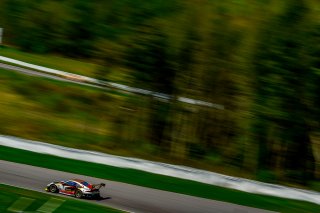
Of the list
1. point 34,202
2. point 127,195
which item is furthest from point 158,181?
point 34,202

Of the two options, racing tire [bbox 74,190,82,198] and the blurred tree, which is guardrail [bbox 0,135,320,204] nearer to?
the blurred tree

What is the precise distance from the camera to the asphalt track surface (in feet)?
42.3

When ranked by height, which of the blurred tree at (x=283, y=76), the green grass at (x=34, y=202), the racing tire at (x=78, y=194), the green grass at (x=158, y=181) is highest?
the blurred tree at (x=283, y=76)

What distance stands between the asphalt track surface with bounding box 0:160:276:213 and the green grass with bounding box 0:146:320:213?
0.44 m

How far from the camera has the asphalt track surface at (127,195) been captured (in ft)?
42.3

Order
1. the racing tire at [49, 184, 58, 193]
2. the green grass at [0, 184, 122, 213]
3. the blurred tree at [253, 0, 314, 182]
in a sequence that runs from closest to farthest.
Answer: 1. the green grass at [0, 184, 122, 213]
2. the racing tire at [49, 184, 58, 193]
3. the blurred tree at [253, 0, 314, 182]

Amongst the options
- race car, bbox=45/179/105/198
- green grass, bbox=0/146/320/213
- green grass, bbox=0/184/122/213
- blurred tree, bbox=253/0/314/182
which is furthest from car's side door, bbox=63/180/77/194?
blurred tree, bbox=253/0/314/182

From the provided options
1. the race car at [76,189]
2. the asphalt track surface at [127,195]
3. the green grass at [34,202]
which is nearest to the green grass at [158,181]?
the asphalt track surface at [127,195]

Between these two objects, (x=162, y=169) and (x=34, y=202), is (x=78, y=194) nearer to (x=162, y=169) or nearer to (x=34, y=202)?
(x=34, y=202)

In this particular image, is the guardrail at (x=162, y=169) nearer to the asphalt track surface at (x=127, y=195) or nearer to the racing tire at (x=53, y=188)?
the asphalt track surface at (x=127, y=195)

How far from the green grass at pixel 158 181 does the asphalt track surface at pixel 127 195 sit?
17.3 inches

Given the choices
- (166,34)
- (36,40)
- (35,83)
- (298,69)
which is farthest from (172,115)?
(36,40)

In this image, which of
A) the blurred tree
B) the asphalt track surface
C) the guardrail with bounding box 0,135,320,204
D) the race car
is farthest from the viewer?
the blurred tree

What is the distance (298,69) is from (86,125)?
7763mm
